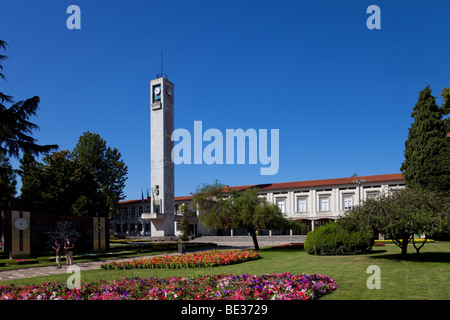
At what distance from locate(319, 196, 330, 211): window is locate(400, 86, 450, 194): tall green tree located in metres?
21.3

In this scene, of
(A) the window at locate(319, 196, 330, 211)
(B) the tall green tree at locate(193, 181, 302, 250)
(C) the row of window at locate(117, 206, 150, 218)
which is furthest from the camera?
(C) the row of window at locate(117, 206, 150, 218)

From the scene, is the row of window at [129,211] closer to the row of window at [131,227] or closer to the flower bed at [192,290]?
the row of window at [131,227]

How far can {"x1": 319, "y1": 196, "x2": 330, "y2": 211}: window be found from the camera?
5850cm

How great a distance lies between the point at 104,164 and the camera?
6212 cm

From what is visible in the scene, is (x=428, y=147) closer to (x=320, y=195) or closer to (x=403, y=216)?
(x=403, y=216)

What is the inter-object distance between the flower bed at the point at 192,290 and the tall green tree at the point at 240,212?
16.3 m

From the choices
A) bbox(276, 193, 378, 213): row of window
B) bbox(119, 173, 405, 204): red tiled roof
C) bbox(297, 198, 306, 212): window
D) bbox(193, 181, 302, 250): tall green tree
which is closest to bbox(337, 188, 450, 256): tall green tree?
bbox(193, 181, 302, 250): tall green tree

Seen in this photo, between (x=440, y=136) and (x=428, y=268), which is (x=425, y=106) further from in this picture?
(x=428, y=268)

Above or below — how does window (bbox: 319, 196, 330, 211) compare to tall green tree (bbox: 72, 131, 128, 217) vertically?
below

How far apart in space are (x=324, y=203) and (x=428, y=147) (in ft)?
82.3

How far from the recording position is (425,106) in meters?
36.3

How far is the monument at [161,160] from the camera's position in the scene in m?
60.1

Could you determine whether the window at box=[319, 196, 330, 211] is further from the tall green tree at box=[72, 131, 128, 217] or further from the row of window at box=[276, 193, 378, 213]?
the tall green tree at box=[72, 131, 128, 217]
